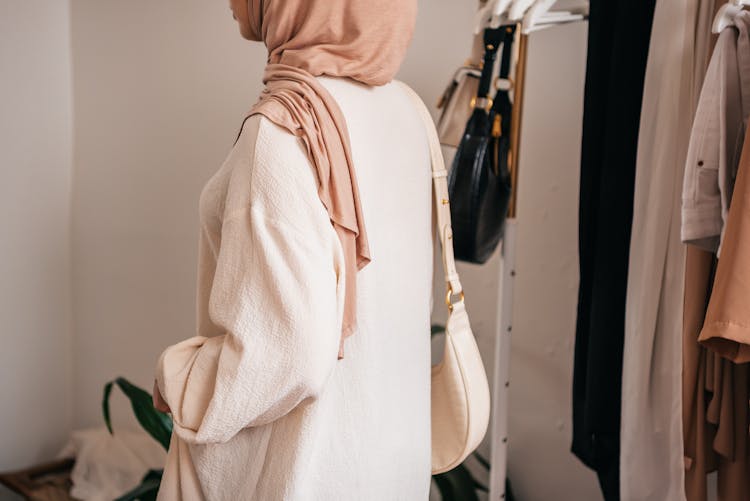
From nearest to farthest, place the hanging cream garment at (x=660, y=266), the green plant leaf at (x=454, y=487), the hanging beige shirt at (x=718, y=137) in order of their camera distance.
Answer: the hanging beige shirt at (x=718, y=137) → the hanging cream garment at (x=660, y=266) → the green plant leaf at (x=454, y=487)

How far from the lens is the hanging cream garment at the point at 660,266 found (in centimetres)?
109

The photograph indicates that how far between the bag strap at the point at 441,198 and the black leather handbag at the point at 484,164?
15 centimetres

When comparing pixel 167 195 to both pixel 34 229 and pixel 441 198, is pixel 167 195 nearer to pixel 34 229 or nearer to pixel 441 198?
pixel 34 229

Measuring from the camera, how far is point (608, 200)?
1220 mm

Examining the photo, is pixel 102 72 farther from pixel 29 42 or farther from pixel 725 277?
pixel 725 277

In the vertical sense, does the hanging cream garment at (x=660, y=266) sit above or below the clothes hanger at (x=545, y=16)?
below

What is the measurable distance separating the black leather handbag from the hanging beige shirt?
0.39 metres

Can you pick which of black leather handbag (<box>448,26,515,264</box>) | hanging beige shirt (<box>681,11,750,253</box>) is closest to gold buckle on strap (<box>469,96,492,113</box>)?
black leather handbag (<box>448,26,515,264</box>)

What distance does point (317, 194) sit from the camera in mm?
898

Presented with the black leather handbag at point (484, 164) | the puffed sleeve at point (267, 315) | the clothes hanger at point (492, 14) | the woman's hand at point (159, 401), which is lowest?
the woman's hand at point (159, 401)

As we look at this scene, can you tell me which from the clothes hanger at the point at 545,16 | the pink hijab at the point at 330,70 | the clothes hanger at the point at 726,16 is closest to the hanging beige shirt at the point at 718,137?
the clothes hanger at the point at 726,16

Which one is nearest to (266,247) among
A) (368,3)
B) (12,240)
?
(368,3)

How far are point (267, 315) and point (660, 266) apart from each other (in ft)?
2.12

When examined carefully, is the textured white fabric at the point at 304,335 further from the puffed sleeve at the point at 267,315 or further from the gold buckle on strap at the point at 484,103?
the gold buckle on strap at the point at 484,103
